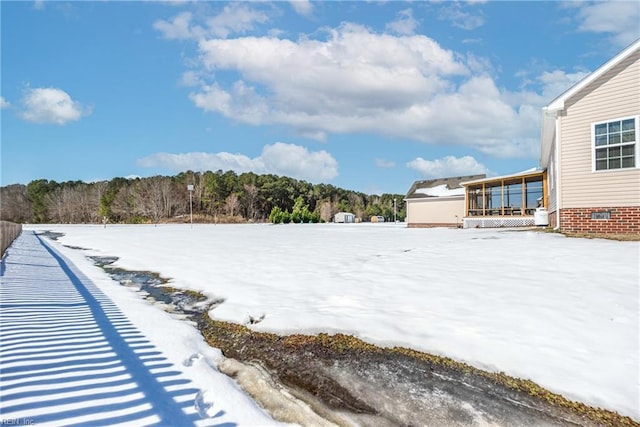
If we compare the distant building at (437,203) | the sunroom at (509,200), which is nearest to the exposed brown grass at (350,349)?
the sunroom at (509,200)

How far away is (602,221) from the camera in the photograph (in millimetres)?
9859

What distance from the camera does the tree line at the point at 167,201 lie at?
53478 mm

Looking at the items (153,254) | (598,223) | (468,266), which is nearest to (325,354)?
(468,266)

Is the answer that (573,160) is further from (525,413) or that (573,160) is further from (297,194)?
(297,194)

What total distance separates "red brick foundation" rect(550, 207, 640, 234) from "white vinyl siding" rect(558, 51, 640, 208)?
0.17 metres

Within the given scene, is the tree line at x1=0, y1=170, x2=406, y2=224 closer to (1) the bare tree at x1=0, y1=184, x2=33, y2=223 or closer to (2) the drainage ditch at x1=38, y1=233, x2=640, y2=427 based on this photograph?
(1) the bare tree at x1=0, y1=184, x2=33, y2=223

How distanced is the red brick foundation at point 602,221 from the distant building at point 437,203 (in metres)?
13.8

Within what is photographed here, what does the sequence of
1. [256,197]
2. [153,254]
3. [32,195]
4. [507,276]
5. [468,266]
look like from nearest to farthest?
[507,276] → [468,266] → [153,254] → [256,197] → [32,195]

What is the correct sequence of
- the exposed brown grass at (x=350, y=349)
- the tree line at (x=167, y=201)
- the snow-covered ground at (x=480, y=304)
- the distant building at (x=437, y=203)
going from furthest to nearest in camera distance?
the tree line at (x=167, y=201) → the distant building at (x=437, y=203) → the snow-covered ground at (x=480, y=304) → the exposed brown grass at (x=350, y=349)

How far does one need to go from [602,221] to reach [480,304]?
832 centimetres

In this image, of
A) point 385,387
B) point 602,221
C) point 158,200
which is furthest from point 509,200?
point 158,200

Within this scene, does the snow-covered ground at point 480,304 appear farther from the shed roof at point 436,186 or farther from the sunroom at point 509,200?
the shed roof at point 436,186

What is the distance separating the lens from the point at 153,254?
1091cm

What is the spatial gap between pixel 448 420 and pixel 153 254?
10626 mm
